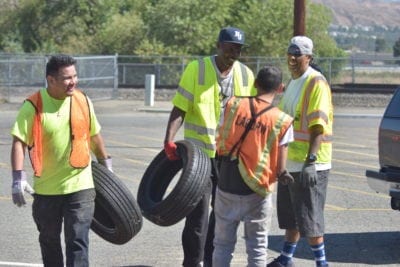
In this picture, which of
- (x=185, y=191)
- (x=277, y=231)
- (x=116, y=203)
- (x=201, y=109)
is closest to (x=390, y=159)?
(x=277, y=231)

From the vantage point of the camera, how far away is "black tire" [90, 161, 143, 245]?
7.19 m

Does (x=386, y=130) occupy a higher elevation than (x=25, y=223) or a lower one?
higher

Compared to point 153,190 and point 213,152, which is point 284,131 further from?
point 153,190

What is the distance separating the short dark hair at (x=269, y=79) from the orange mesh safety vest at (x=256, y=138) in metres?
0.11

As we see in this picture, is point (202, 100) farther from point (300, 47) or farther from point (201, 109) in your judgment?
point (300, 47)

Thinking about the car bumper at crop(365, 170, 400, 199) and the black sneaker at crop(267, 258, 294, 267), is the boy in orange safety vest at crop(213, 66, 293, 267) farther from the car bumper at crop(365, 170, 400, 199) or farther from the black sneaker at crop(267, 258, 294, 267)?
the car bumper at crop(365, 170, 400, 199)

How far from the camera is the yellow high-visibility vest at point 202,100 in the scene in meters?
7.73

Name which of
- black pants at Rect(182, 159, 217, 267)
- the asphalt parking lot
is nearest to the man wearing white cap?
black pants at Rect(182, 159, 217, 267)

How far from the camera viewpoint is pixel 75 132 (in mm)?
6840

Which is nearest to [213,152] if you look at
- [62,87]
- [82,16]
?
[62,87]

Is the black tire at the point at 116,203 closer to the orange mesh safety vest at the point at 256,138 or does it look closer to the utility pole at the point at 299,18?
the orange mesh safety vest at the point at 256,138

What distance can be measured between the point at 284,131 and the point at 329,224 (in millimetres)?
3942

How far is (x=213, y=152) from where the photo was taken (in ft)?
25.5

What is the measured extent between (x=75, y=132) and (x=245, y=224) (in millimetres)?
1358
